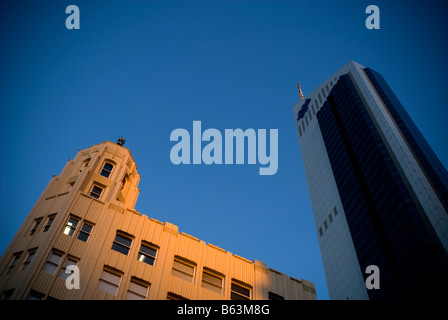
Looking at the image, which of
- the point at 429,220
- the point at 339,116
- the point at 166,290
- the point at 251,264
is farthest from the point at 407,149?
the point at 166,290

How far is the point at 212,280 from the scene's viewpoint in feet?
104

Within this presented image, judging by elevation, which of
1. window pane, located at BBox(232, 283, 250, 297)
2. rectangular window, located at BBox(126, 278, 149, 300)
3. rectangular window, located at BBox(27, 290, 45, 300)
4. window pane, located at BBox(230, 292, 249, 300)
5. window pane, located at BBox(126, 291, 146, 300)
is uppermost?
window pane, located at BBox(232, 283, 250, 297)

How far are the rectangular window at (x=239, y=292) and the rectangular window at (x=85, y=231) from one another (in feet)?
40.7

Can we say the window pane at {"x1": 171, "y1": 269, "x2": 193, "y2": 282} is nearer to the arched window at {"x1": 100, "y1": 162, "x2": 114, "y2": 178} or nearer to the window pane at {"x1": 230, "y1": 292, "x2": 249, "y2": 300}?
the window pane at {"x1": 230, "y1": 292, "x2": 249, "y2": 300}

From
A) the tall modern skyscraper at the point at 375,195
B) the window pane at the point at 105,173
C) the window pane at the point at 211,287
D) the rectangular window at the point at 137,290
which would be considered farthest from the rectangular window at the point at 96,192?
the tall modern skyscraper at the point at 375,195

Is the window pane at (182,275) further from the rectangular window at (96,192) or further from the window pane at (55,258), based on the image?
the rectangular window at (96,192)

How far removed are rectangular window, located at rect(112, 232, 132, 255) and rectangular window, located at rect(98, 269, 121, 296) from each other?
2202mm

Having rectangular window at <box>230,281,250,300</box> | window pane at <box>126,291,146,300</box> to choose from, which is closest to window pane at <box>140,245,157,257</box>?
window pane at <box>126,291,146,300</box>

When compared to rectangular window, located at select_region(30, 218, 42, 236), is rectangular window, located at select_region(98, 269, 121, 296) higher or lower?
lower

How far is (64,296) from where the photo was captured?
24.5 meters

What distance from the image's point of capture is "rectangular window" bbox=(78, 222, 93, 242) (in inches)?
1156

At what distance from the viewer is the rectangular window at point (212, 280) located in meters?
31.0
